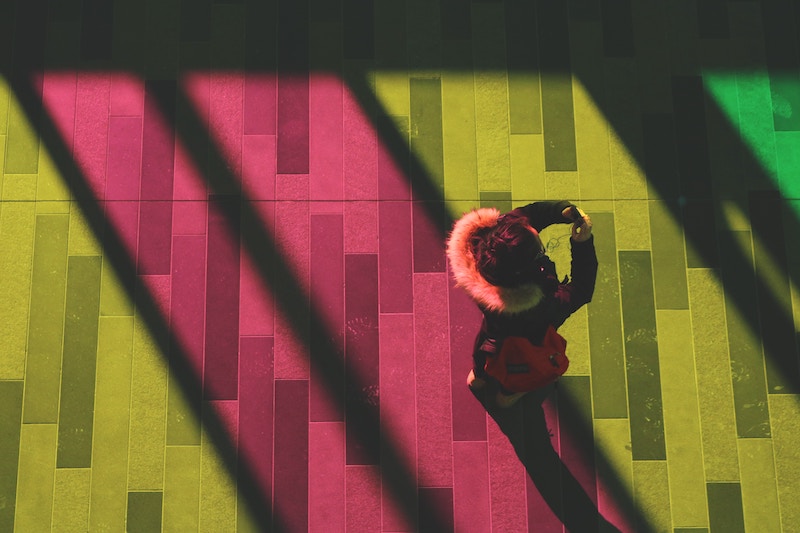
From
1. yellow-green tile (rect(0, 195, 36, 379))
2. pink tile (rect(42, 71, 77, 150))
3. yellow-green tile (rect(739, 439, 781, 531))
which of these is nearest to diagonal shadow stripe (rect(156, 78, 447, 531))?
pink tile (rect(42, 71, 77, 150))

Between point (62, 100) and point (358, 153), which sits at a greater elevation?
point (62, 100)

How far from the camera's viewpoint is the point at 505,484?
4.51 m

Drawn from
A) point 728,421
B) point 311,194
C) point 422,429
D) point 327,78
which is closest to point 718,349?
point 728,421

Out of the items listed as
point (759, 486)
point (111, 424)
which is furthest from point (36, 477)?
point (759, 486)

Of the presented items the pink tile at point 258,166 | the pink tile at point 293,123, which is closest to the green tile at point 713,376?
the pink tile at point 293,123

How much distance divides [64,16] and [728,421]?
18.0 ft

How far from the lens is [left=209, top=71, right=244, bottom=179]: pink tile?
4.93 metres

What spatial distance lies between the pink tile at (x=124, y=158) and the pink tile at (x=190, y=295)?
51cm

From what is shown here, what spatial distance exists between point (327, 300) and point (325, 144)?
1.12m

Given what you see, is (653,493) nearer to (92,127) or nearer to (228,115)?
(228,115)

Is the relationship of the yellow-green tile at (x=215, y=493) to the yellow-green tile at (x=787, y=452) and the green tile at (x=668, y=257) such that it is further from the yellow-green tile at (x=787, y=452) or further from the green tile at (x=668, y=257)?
the yellow-green tile at (x=787, y=452)

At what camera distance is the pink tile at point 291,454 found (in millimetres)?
4480

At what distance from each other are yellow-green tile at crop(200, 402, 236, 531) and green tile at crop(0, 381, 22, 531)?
1.22 m

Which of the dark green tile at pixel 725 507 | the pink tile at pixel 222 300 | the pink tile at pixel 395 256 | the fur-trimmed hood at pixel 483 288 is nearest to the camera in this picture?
the fur-trimmed hood at pixel 483 288
